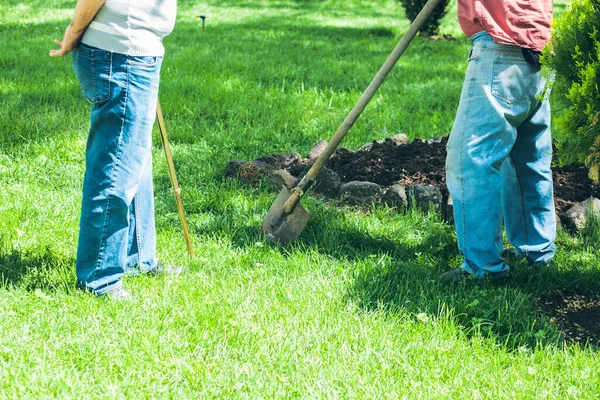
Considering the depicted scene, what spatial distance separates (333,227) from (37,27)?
812 centimetres

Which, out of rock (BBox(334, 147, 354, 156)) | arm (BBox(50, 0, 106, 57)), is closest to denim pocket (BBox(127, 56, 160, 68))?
arm (BBox(50, 0, 106, 57))

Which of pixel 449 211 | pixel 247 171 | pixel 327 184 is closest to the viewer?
pixel 449 211

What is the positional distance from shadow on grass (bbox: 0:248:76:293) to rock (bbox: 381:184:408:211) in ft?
6.63

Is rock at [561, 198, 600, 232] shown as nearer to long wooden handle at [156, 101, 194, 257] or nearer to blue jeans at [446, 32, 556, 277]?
blue jeans at [446, 32, 556, 277]

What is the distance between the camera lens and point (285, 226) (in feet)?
14.2

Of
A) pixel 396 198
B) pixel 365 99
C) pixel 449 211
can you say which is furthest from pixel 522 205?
pixel 365 99

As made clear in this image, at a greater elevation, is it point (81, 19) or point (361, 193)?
point (81, 19)

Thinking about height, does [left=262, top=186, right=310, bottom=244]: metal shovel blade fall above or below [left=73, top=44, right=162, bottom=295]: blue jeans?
below

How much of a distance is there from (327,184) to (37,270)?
6.77ft

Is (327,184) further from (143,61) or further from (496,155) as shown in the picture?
(143,61)

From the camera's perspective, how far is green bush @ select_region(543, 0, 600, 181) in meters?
3.12

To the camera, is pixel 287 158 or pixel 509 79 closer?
pixel 509 79

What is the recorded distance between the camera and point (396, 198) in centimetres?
487

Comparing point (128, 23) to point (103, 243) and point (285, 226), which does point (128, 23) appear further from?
point (285, 226)
